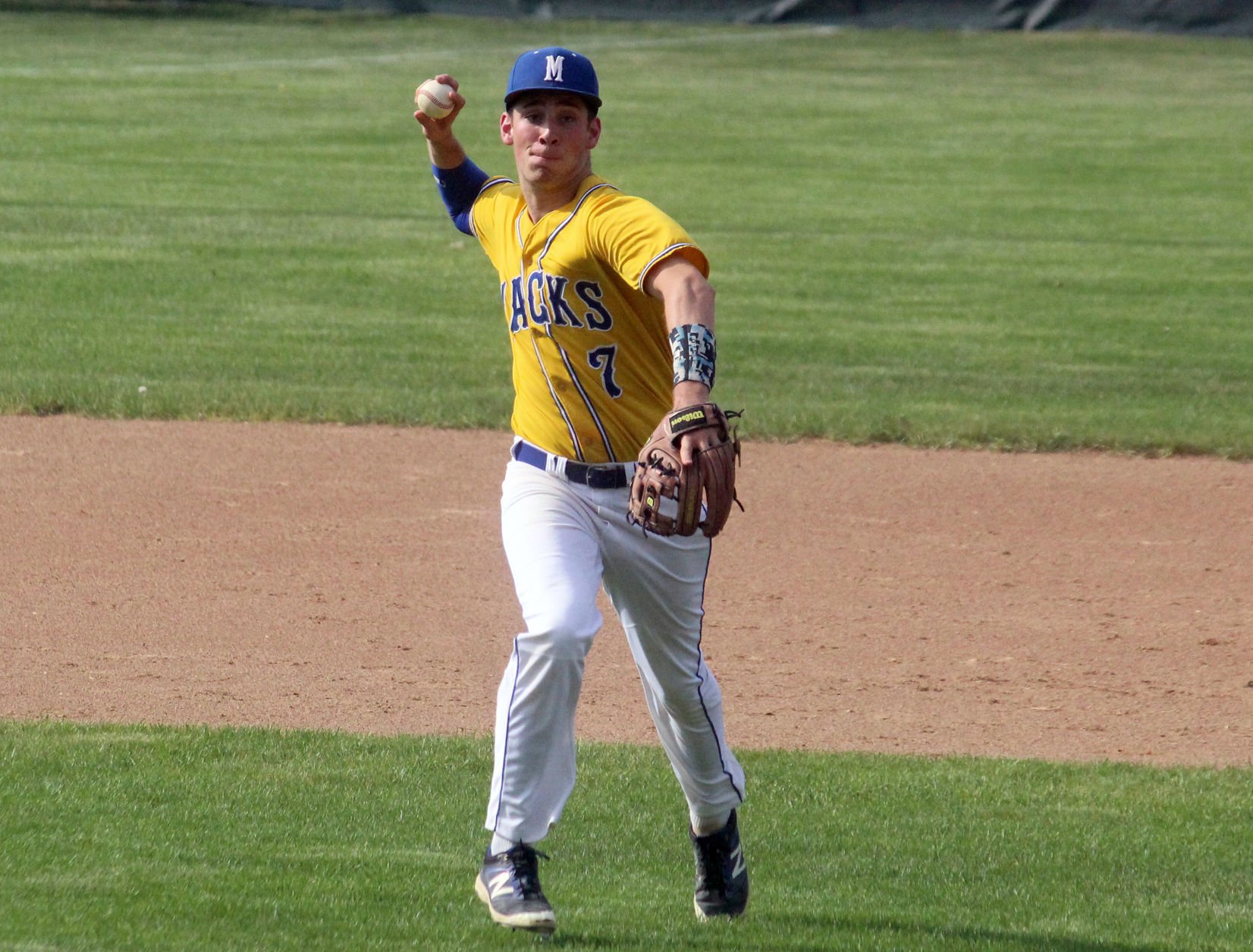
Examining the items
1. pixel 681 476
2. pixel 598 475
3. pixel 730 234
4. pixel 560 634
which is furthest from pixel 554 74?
pixel 730 234

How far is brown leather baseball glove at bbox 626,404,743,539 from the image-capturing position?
3.87 meters

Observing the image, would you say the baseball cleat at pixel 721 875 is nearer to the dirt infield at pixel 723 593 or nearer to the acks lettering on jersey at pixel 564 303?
the acks lettering on jersey at pixel 564 303

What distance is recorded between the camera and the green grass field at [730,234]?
1094cm

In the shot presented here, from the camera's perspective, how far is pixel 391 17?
31969 millimetres

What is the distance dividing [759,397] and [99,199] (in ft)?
26.8

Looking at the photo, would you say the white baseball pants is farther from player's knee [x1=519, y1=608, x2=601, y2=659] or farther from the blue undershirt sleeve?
the blue undershirt sleeve

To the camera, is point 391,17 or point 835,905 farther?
point 391,17

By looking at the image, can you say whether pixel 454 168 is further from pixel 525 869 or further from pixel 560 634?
pixel 525 869

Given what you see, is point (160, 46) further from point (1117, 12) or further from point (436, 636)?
point (436, 636)

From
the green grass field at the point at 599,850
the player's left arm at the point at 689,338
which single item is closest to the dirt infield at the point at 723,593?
the green grass field at the point at 599,850

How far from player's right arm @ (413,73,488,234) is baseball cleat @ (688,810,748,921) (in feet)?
5.68

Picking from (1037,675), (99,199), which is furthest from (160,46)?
(1037,675)

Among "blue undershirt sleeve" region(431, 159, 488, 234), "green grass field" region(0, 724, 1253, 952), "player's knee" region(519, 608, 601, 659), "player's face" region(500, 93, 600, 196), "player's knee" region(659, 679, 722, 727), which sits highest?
"player's face" region(500, 93, 600, 196)

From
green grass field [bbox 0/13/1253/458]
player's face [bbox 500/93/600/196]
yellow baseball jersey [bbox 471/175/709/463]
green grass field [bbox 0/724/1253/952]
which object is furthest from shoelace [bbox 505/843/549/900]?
green grass field [bbox 0/13/1253/458]
